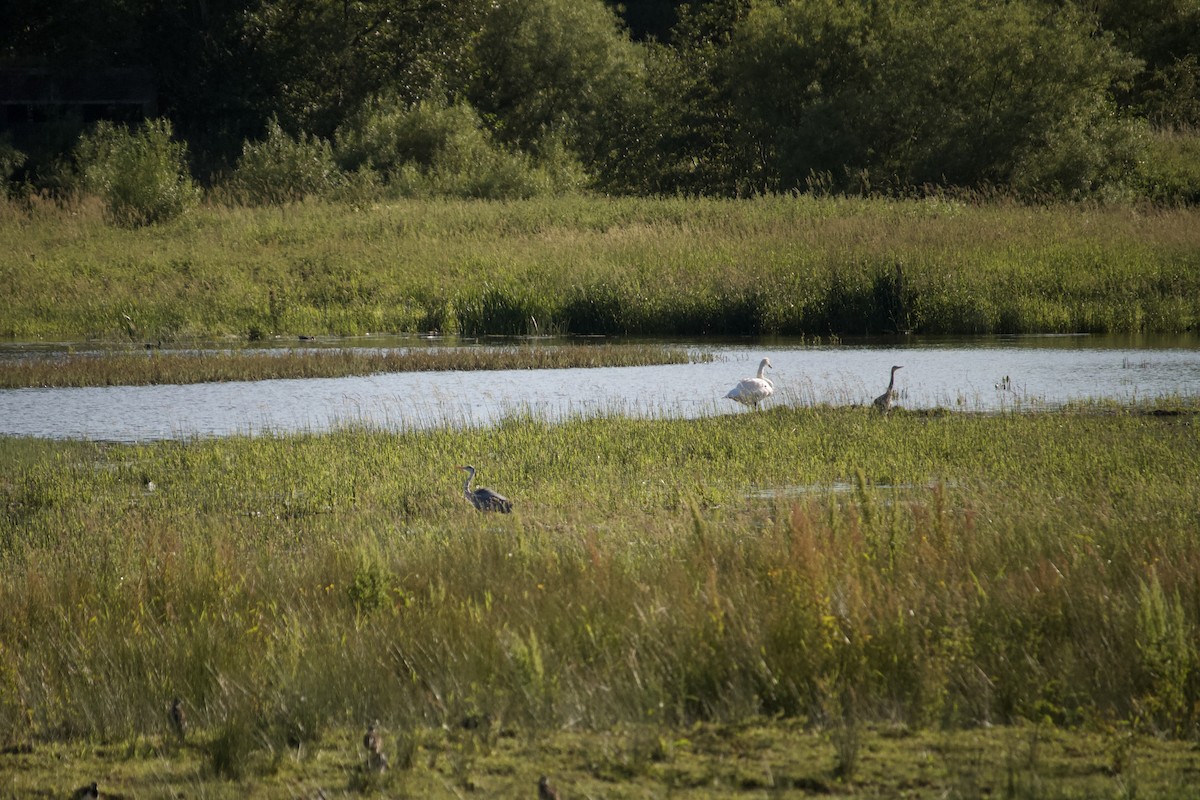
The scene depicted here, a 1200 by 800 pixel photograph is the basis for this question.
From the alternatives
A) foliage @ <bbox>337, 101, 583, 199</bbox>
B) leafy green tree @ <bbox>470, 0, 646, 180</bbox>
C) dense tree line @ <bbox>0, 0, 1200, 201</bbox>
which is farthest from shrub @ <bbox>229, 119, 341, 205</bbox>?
leafy green tree @ <bbox>470, 0, 646, 180</bbox>

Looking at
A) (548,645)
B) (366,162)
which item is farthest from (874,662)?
(366,162)

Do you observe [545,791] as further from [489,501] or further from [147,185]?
[147,185]

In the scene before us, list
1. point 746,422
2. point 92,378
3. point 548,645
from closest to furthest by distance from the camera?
point 548,645
point 746,422
point 92,378

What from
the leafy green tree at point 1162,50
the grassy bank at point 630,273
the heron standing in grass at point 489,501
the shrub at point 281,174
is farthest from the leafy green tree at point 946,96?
the heron standing in grass at point 489,501

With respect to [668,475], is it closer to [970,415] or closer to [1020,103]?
[970,415]

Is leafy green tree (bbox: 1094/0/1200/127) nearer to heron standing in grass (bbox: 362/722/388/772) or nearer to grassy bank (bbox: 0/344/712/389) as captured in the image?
grassy bank (bbox: 0/344/712/389)

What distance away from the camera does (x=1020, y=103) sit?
42125mm

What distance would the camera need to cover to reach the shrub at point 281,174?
136 ft

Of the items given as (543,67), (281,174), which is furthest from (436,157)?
(543,67)

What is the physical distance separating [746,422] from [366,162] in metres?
32.4

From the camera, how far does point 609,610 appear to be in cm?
761

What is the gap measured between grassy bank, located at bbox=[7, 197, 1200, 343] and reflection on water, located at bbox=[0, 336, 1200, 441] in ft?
12.5

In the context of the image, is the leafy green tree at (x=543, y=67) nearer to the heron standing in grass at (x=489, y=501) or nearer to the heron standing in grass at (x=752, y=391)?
the heron standing in grass at (x=752, y=391)

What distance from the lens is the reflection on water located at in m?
17.4
